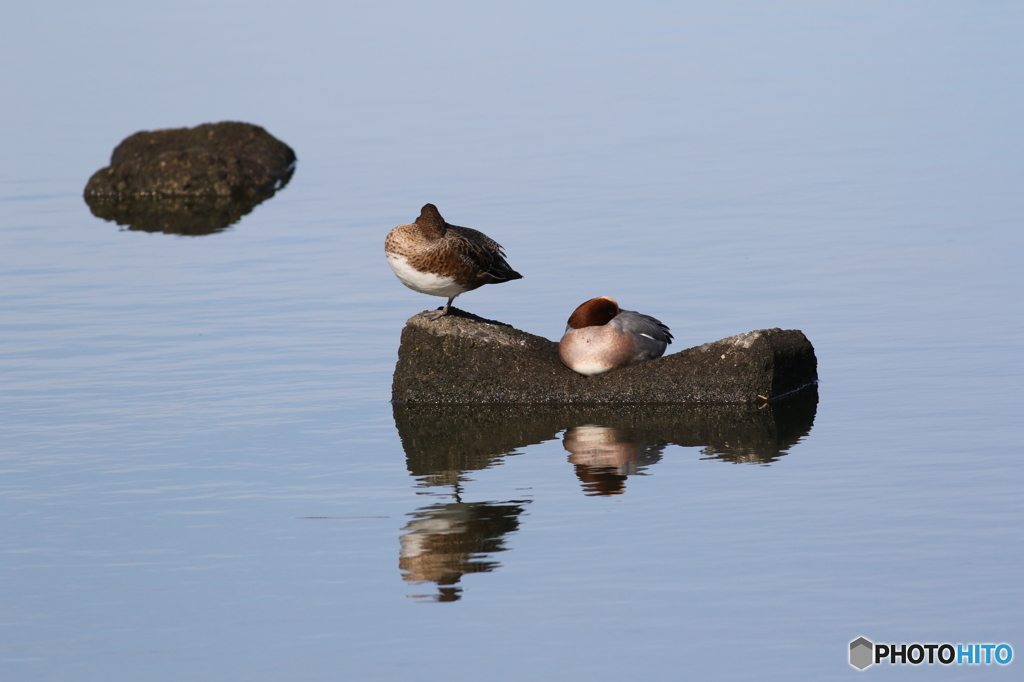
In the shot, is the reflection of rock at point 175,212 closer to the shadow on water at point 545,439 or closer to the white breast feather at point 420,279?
the white breast feather at point 420,279

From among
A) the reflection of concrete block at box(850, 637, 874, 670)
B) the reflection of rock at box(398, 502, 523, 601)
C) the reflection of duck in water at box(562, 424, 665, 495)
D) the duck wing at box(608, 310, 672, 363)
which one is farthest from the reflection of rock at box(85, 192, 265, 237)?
the reflection of concrete block at box(850, 637, 874, 670)

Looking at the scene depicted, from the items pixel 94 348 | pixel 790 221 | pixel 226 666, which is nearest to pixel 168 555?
pixel 226 666

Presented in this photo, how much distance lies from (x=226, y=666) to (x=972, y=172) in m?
21.8

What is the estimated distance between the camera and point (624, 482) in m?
12.9

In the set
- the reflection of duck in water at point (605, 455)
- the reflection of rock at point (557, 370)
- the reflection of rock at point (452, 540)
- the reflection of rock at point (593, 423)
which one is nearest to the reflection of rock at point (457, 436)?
the reflection of rock at point (593, 423)

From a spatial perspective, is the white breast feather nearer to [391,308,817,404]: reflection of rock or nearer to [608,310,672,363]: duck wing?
[391,308,817,404]: reflection of rock

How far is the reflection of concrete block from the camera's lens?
9.11m

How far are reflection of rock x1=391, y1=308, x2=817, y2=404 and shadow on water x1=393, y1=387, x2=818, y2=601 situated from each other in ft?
0.39

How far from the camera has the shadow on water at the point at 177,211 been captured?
28.6 meters

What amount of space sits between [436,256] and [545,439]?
2082 mm

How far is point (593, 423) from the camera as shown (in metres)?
14.9

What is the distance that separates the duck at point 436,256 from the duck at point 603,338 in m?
0.94

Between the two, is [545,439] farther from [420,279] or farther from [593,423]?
[420,279]

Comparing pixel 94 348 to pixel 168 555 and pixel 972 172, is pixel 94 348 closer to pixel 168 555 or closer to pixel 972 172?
pixel 168 555
